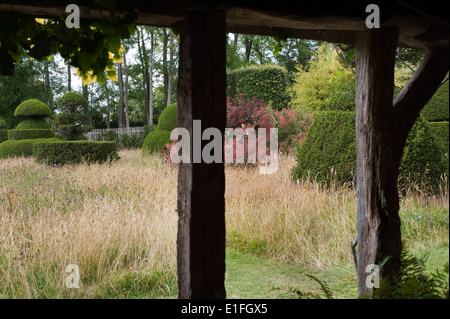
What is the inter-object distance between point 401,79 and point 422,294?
1238cm

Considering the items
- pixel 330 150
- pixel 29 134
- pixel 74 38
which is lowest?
pixel 330 150

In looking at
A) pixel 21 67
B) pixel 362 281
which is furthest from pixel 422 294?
pixel 21 67

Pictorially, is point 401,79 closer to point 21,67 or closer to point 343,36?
point 343,36

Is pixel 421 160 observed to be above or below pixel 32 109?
below

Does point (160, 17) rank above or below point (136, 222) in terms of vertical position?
above

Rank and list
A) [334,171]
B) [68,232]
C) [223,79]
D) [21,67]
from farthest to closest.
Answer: [21,67] < [334,171] < [68,232] < [223,79]

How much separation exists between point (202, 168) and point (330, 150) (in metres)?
4.82

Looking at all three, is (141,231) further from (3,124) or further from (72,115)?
(3,124)

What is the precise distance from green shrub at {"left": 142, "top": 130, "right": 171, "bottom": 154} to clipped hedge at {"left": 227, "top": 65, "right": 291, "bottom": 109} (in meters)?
5.57

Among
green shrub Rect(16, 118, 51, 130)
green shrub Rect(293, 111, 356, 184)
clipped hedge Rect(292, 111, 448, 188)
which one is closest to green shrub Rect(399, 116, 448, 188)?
clipped hedge Rect(292, 111, 448, 188)

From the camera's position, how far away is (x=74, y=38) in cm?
210

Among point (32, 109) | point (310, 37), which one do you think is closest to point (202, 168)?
point (310, 37)
